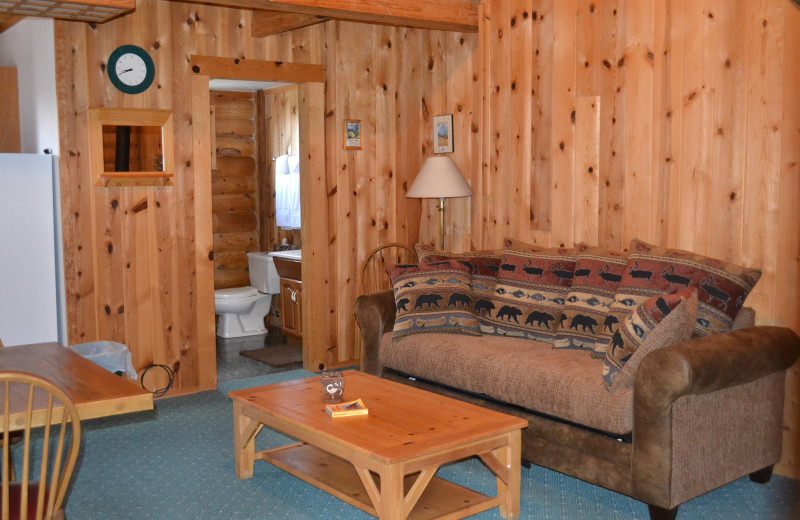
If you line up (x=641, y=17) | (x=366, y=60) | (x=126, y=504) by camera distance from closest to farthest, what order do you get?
1. (x=126, y=504)
2. (x=641, y=17)
3. (x=366, y=60)

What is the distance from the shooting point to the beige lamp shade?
5172 millimetres

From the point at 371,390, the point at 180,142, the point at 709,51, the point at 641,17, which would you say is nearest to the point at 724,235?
the point at 709,51

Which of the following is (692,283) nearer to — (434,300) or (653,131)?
(653,131)

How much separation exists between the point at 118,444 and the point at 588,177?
9.37 ft

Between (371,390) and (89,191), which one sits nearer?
(371,390)

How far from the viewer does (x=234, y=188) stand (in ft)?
24.4

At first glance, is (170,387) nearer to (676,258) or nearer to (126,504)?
(126,504)

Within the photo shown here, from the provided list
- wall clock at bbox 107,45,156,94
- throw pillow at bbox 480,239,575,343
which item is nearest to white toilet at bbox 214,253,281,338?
wall clock at bbox 107,45,156,94

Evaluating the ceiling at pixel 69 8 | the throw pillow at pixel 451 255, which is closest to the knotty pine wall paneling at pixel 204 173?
the ceiling at pixel 69 8

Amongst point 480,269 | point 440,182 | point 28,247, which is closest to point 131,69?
point 28,247

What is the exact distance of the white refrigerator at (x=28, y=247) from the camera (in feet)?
14.6

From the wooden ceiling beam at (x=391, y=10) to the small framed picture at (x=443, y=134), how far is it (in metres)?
0.62

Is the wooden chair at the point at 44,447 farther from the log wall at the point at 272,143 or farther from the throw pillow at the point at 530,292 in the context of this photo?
the log wall at the point at 272,143

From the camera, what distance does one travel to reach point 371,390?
3.64 metres
